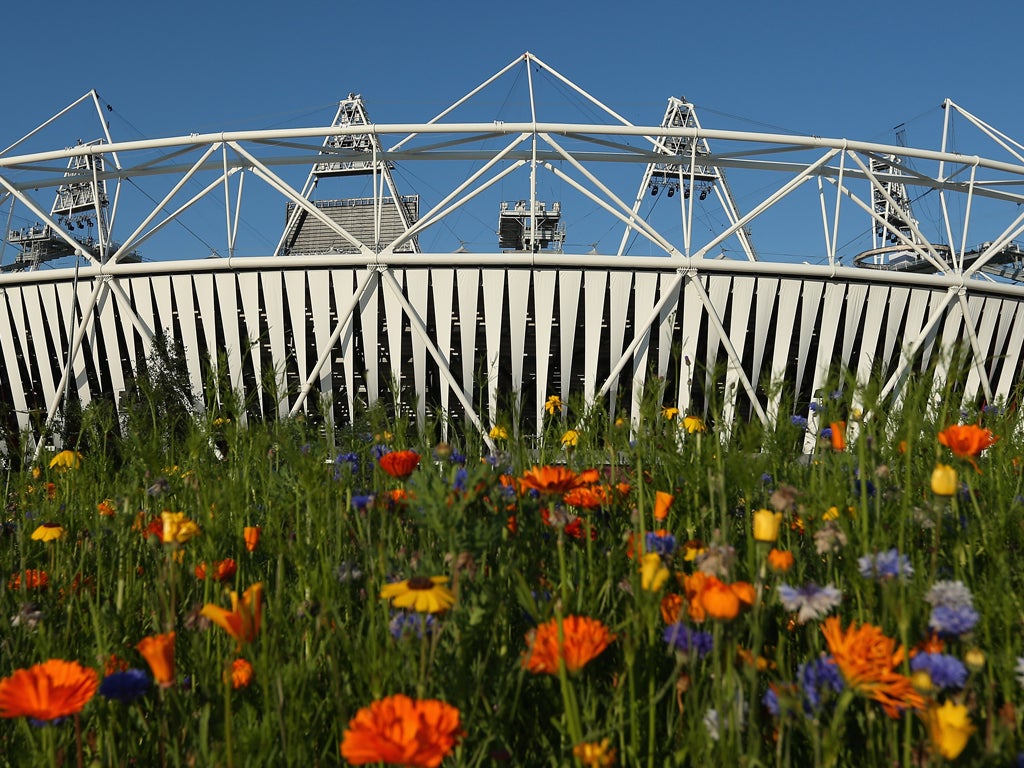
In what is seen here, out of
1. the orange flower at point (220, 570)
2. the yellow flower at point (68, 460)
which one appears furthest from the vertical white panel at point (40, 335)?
the orange flower at point (220, 570)

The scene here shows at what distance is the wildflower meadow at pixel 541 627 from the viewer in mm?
1196

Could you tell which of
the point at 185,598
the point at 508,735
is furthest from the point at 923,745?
the point at 185,598

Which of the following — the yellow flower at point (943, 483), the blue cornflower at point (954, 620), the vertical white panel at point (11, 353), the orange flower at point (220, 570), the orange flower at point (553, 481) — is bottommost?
the vertical white panel at point (11, 353)

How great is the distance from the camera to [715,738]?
50.8 inches

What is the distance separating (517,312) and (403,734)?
675 inches

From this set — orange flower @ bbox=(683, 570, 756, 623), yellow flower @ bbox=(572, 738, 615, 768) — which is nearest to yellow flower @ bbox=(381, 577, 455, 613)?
yellow flower @ bbox=(572, 738, 615, 768)

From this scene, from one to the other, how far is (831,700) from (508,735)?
24.8 inches

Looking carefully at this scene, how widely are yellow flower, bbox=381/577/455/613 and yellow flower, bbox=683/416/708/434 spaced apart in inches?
72.4

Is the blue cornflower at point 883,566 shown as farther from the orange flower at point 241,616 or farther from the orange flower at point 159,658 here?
the orange flower at point 159,658

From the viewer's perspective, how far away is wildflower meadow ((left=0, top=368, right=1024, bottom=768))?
1196 mm

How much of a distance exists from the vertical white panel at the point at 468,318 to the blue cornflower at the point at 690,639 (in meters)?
16.0

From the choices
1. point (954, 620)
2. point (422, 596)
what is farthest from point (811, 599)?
point (422, 596)

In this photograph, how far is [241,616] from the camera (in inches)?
47.2

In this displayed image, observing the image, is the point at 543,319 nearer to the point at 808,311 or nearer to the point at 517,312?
the point at 517,312
